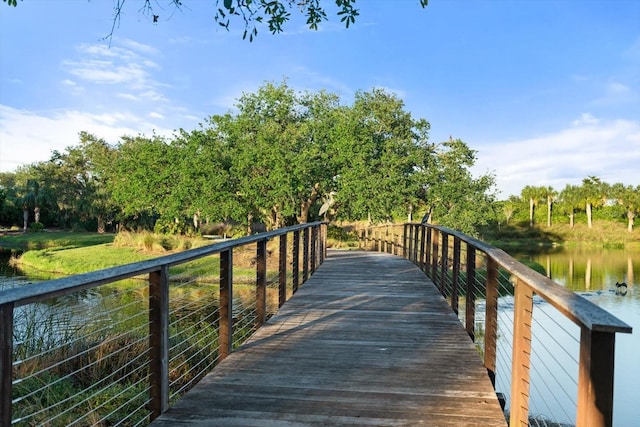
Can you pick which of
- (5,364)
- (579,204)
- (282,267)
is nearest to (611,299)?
(282,267)

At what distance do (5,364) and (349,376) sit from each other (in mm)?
2292

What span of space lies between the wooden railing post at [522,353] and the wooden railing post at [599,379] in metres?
0.98

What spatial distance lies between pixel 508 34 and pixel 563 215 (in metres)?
43.5

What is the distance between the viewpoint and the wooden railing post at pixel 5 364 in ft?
5.03

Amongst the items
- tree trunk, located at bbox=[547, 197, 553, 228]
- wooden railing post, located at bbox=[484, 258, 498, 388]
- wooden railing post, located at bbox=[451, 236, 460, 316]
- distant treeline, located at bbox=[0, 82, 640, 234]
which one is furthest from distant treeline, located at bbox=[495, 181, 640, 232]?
wooden railing post, located at bbox=[484, 258, 498, 388]

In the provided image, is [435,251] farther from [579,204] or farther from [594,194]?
[594,194]

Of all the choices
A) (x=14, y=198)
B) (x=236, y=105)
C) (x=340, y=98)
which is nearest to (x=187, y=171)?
(x=236, y=105)

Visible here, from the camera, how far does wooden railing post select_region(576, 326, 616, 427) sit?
4.57ft

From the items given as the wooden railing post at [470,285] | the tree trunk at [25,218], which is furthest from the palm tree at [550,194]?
the wooden railing post at [470,285]

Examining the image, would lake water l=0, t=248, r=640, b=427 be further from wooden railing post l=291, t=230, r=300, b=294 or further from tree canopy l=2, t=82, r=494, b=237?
tree canopy l=2, t=82, r=494, b=237

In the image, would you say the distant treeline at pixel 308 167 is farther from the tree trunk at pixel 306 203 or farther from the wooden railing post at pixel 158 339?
the wooden railing post at pixel 158 339

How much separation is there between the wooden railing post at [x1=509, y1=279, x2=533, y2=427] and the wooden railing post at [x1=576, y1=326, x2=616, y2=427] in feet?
3.20

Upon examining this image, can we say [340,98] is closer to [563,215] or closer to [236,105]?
[236,105]

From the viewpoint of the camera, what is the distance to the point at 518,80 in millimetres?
23812
